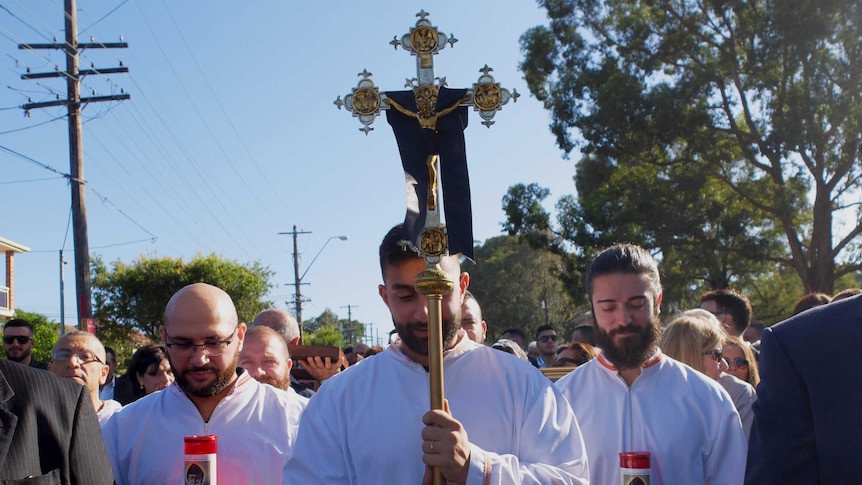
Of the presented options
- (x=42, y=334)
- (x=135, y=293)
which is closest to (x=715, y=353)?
(x=135, y=293)

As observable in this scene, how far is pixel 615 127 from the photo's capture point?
21.2 metres

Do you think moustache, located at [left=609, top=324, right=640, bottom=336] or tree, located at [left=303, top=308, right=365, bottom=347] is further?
tree, located at [left=303, top=308, right=365, bottom=347]

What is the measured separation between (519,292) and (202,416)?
145 ft

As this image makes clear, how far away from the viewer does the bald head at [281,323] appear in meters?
6.96

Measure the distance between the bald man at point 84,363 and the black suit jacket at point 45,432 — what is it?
85.3 inches

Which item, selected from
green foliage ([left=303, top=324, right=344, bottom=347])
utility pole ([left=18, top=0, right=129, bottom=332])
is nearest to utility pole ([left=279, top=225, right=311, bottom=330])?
green foliage ([left=303, top=324, right=344, bottom=347])

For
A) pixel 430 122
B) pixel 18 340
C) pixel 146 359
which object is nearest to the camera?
pixel 430 122

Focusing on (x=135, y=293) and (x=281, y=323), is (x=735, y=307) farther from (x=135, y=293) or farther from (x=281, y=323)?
(x=135, y=293)

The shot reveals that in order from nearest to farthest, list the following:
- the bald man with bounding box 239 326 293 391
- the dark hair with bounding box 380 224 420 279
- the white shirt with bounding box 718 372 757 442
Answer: the dark hair with bounding box 380 224 420 279 → the white shirt with bounding box 718 372 757 442 → the bald man with bounding box 239 326 293 391

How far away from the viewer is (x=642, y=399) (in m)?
3.98

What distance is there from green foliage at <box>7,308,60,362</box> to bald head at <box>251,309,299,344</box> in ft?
82.5

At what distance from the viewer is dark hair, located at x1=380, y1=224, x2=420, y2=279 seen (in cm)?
341

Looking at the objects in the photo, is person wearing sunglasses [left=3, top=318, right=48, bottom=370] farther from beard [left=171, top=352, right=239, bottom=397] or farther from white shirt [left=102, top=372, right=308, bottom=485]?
beard [left=171, top=352, right=239, bottom=397]

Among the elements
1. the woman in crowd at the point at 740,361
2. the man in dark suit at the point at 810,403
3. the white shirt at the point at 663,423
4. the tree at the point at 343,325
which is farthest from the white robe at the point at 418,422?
the tree at the point at 343,325
